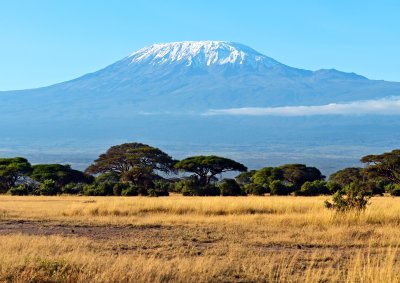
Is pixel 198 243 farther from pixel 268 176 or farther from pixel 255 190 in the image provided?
pixel 268 176

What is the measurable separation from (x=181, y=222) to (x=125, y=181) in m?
32.0

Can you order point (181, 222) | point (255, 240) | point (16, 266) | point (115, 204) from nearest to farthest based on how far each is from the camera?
point (16, 266)
point (255, 240)
point (181, 222)
point (115, 204)

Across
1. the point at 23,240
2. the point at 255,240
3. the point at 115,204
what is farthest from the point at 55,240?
the point at 115,204

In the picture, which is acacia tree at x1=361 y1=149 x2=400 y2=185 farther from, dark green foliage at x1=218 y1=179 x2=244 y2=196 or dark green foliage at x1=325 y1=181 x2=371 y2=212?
dark green foliage at x1=325 y1=181 x2=371 y2=212

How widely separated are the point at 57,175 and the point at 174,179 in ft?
34.4

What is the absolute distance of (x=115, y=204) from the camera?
21766 mm

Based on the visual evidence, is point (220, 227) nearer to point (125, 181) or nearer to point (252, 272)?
point (252, 272)

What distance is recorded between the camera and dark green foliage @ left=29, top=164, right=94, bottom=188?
4962 centimetres

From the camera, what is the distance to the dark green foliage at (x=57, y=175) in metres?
49.6

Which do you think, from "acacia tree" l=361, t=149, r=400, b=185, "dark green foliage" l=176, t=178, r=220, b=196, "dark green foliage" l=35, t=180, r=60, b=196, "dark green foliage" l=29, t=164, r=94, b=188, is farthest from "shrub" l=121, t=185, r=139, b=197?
"acacia tree" l=361, t=149, r=400, b=185

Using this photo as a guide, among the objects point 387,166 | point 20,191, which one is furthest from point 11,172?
point 387,166

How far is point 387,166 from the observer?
42.9m

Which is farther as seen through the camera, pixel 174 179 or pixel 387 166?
pixel 174 179

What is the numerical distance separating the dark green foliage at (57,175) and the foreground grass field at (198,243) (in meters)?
28.7
